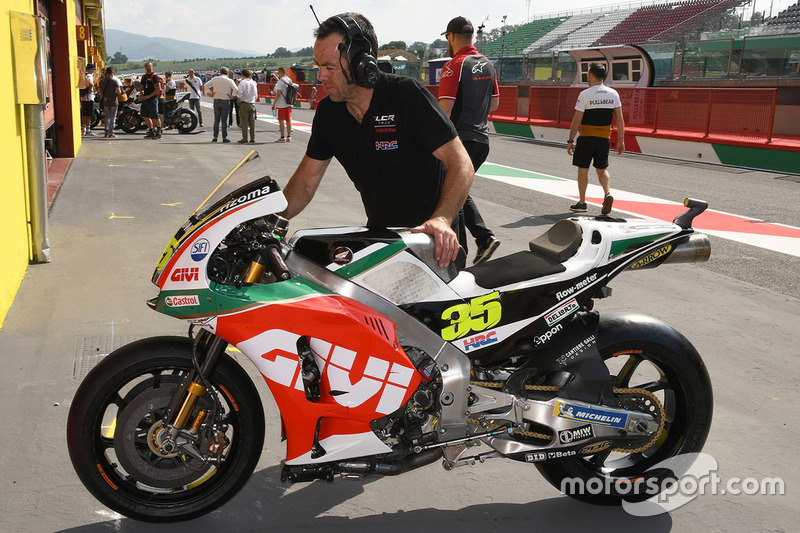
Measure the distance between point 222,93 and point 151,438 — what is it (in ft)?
58.5

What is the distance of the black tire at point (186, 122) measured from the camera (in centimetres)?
2286

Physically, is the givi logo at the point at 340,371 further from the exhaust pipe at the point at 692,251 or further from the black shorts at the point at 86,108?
the black shorts at the point at 86,108

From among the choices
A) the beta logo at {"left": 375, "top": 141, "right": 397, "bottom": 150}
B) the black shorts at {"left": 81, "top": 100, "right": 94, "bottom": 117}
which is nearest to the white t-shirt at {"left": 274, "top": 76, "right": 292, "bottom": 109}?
the black shorts at {"left": 81, "top": 100, "right": 94, "bottom": 117}

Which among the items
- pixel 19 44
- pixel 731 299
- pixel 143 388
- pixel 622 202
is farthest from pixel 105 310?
pixel 622 202

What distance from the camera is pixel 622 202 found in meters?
11.5

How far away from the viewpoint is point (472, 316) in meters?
2.94

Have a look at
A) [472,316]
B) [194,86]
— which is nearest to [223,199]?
[472,316]

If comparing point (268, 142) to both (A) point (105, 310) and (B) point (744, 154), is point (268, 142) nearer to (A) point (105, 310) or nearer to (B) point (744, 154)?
(B) point (744, 154)

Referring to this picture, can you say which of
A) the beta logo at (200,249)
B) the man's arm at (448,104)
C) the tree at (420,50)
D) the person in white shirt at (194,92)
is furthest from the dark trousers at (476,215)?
the tree at (420,50)

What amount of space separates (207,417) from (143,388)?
0.26 metres

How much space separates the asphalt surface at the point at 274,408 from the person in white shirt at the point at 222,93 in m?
8.70

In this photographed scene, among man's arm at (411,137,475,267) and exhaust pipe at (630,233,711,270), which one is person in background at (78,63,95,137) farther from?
exhaust pipe at (630,233,711,270)

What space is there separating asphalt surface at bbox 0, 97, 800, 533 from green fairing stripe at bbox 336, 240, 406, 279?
1.07m

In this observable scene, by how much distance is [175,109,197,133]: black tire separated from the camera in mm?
22859
